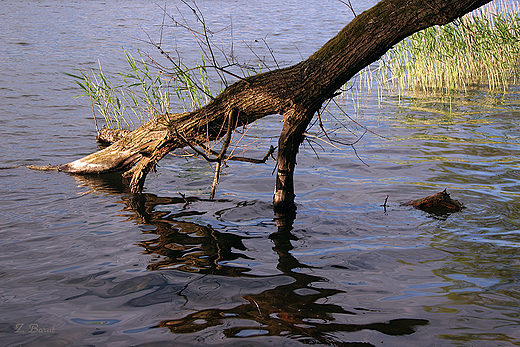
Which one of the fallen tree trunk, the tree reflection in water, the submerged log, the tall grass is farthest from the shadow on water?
the tall grass

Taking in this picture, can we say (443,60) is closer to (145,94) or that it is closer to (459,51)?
(459,51)

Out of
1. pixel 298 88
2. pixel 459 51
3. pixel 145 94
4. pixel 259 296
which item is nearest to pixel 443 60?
pixel 459 51

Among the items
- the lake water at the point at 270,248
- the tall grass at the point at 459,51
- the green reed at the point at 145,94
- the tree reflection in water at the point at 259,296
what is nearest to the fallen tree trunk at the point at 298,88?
the green reed at the point at 145,94

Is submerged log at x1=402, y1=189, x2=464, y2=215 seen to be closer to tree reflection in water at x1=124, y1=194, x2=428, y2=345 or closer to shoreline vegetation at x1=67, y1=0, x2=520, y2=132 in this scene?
tree reflection in water at x1=124, y1=194, x2=428, y2=345

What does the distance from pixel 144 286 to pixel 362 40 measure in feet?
10.2

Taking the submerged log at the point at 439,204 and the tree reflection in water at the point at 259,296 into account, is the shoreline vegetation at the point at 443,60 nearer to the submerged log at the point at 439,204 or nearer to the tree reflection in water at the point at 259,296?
the submerged log at the point at 439,204

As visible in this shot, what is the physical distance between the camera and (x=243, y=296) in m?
3.75

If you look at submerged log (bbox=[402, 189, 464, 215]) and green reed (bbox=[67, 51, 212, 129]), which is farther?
green reed (bbox=[67, 51, 212, 129])

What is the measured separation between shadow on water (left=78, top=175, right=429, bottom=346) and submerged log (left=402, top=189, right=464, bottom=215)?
166cm

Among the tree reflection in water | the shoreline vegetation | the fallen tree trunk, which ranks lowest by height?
the tree reflection in water

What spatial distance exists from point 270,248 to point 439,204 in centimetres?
227

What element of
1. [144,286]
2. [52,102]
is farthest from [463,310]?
[52,102]

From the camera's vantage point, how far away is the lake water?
11.0 feet

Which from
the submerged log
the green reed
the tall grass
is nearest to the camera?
the submerged log
